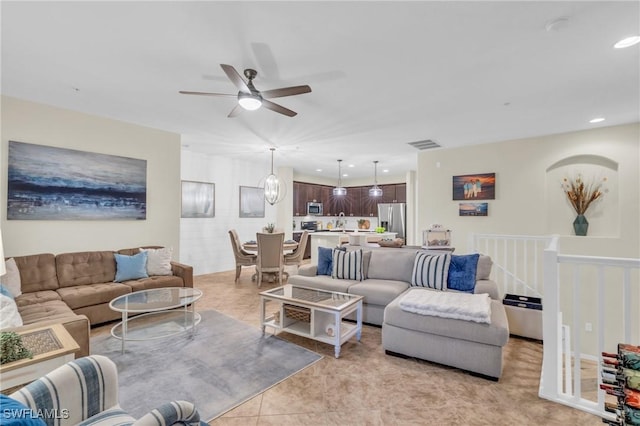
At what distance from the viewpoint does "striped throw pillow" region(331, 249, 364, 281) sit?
12.6ft

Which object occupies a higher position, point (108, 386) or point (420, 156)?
point (420, 156)

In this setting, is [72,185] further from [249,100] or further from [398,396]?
[398,396]

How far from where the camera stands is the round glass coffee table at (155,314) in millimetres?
2953

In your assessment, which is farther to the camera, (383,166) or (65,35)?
(383,166)

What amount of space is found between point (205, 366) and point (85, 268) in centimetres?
233

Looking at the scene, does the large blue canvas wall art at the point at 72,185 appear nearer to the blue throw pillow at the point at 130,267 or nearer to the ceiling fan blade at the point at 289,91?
the blue throw pillow at the point at 130,267

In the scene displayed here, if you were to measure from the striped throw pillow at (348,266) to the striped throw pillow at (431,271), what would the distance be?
27.2 inches

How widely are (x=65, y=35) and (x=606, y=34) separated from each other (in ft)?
13.1

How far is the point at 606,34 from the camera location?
2131 millimetres

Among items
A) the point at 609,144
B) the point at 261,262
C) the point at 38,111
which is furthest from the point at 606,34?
the point at 38,111

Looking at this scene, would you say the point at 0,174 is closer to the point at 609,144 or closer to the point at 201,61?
the point at 201,61

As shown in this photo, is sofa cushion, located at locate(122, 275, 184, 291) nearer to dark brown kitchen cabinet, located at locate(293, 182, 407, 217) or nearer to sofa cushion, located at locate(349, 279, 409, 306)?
sofa cushion, located at locate(349, 279, 409, 306)

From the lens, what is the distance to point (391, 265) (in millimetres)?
3846

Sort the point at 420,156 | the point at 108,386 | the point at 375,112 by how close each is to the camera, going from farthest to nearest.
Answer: the point at 420,156
the point at 375,112
the point at 108,386
